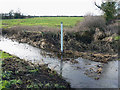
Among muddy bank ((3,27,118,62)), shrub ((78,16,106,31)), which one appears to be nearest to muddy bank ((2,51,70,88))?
muddy bank ((3,27,118,62))

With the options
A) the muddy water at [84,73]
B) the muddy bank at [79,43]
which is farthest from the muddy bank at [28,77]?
the muddy bank at [79,43]

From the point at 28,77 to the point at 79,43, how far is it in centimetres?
901

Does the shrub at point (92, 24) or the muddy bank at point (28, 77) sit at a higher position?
the shrub at point (92, 24)

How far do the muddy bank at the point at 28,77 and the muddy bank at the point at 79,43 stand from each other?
15.4ft

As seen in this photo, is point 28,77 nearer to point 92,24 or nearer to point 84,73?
point 84,73

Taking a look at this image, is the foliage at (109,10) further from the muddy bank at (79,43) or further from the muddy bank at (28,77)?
the muddy bank at (28,77)

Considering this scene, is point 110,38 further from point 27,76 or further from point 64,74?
point 27,76

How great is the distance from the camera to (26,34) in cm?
2073

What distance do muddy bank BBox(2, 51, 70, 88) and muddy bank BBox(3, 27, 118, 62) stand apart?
4.70m

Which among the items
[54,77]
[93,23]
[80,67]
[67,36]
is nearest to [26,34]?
[67,36]

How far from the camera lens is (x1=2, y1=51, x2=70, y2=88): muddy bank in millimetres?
7215

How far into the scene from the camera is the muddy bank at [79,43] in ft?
44.3

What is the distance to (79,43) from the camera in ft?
52.6

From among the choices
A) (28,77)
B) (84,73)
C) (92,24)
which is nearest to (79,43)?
(92,24)
